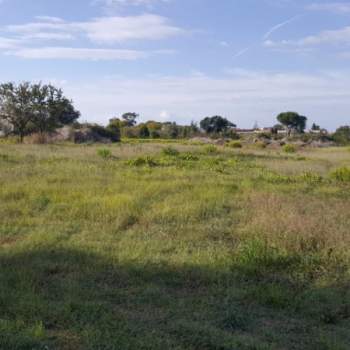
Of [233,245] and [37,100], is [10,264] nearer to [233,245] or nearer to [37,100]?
[233,245]

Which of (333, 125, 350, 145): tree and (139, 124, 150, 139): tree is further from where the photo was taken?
(139, 124, 150, 139): tree

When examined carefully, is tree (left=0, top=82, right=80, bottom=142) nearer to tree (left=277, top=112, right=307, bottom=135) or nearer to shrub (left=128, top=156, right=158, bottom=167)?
shrub (left=128, top=156, right=158, bottom=167)

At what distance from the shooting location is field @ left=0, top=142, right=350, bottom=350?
4.44 meters

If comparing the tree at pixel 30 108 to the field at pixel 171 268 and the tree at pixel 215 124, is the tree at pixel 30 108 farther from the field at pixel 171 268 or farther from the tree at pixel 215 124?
the tree at pixel 215 124

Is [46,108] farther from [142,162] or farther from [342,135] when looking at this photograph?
[342,135]

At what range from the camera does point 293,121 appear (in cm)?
7812

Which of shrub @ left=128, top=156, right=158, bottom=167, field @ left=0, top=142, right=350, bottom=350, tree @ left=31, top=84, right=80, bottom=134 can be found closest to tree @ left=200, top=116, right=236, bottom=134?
tree @ left=31, top=84, right=80, bottom=134

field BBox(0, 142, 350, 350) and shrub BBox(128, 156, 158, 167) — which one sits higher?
Answer: shrub BBox(128, 156, 158, 167)

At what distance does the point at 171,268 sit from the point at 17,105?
34659mm

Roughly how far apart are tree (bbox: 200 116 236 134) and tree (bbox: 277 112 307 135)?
7.91 meters

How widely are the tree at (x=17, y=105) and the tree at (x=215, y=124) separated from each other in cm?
4032

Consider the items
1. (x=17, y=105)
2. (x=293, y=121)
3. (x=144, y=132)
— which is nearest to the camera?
(x=17, y=105)

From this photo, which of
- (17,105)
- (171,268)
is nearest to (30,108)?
(17,105)

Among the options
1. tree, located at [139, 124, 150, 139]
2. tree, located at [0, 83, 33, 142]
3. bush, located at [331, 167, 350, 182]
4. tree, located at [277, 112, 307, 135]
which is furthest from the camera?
tree, located at [277, 112, 307, 135]
